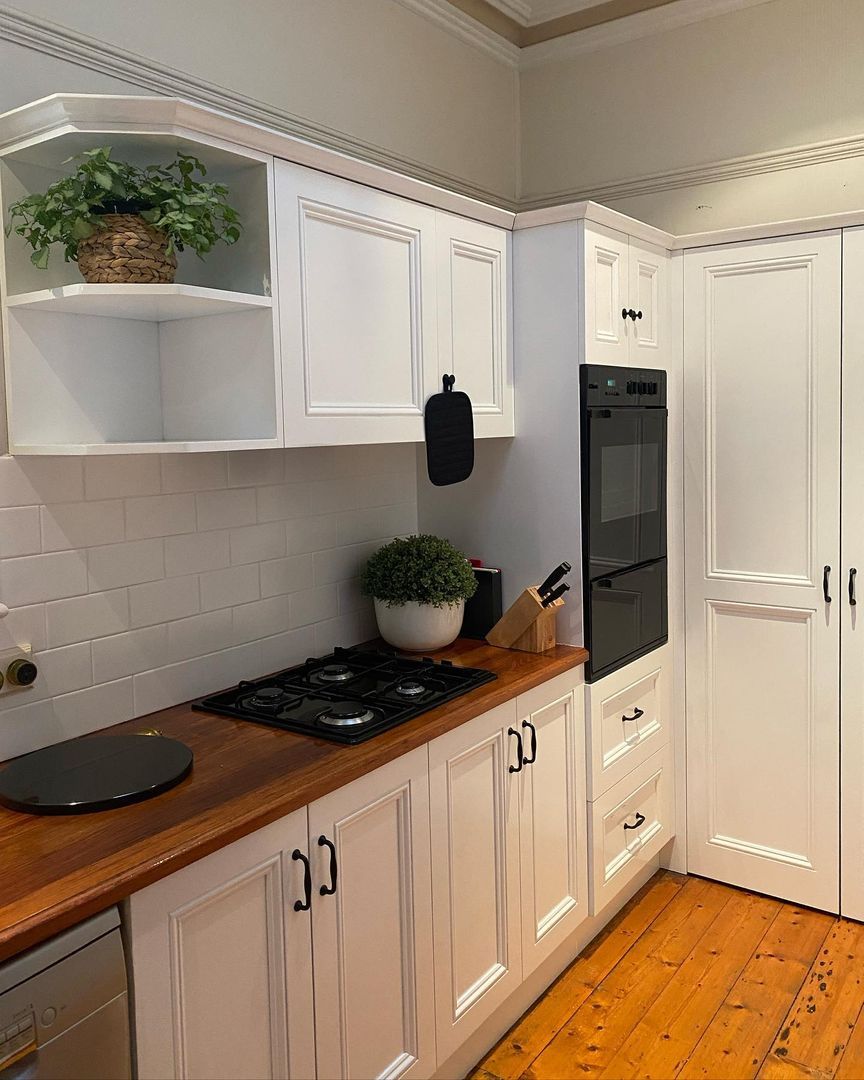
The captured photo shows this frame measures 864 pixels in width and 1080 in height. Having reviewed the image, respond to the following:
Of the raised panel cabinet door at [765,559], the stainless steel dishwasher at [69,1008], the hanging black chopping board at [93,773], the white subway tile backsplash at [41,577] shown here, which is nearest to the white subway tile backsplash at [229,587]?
the white subway tile backsplash at [41,577]

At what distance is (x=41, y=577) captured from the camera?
2.02 meters

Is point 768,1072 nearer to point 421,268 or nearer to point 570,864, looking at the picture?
point 570,864

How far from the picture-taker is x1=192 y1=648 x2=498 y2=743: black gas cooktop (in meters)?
2.11

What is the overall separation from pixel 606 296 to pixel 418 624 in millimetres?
1080

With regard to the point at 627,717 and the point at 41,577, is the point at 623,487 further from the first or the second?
the point at 41,577

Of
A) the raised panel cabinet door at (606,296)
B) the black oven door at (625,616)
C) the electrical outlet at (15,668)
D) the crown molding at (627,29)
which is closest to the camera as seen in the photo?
the electrical outlet at (15,668)

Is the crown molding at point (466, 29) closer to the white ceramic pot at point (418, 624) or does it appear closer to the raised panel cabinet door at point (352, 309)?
the raised panel cabinet door at point (352, 309)

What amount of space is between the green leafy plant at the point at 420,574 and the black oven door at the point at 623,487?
370 millimetres

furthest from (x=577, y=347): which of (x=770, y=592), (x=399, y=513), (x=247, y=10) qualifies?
(x=247, y=10)

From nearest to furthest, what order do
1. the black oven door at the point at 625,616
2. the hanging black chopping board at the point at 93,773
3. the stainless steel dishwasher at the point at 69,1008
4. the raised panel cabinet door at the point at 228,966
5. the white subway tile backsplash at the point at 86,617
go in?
1. the stainless steel dishwasher at the point at 69,1008
2. the raised panel cabinet door at the point at 228,966
3. the hanging black chopping board at the point at 93,773
4. the white subway tile backsplash at the point at 86,617
5. the black oven door at the point at 625,616

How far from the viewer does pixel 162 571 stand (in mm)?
2283

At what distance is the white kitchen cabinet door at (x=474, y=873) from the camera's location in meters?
2.19

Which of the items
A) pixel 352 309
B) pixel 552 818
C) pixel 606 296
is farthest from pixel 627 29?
pixel 552 818

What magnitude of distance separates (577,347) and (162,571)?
1.27m
